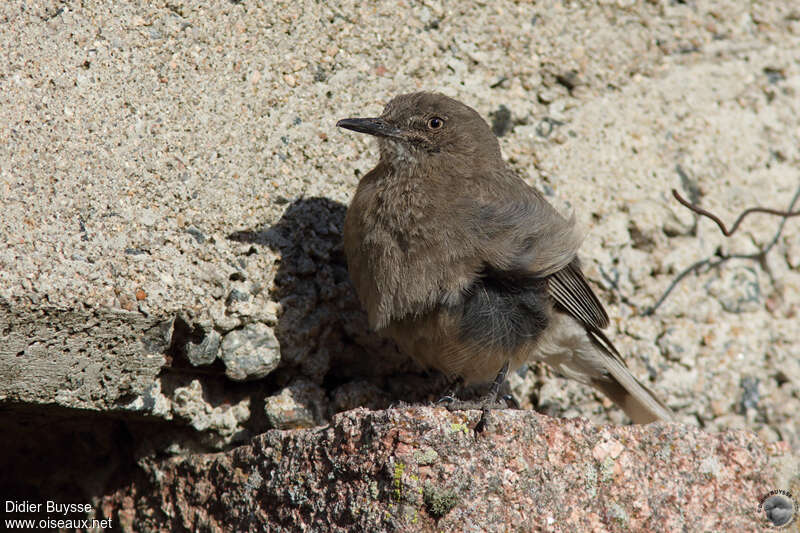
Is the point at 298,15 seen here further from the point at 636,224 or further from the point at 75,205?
the point at 636,224

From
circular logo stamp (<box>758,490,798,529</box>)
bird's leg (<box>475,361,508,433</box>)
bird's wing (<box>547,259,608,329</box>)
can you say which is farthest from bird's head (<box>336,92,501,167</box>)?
circular logo stamp (<box>758,490,798,529</box>)

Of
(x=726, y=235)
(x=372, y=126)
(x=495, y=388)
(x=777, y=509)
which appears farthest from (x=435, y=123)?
(x=777, y=509)

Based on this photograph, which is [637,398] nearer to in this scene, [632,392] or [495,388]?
[632,392]

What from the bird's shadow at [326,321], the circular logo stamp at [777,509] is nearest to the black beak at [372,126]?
the bird's shadow at [326,321]

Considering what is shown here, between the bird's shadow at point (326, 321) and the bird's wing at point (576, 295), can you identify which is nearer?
the bird's shadow at point (326, 321)

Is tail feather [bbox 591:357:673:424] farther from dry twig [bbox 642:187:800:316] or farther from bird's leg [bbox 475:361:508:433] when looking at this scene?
bird's leg [bbox 475:361:508:433]

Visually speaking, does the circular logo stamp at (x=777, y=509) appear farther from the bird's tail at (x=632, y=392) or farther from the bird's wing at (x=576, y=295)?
the bird's wing at (x=576, y=295)
